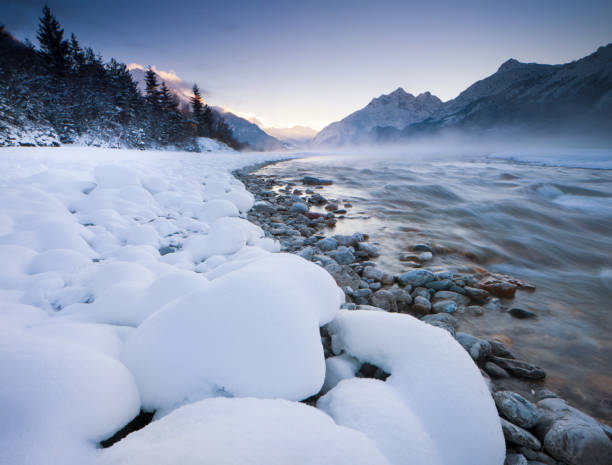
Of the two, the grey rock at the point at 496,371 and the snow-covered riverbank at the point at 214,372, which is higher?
the snow-covered riverbank at the point at 214,372

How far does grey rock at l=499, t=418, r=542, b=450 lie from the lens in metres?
1.22

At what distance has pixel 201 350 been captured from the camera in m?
1.08

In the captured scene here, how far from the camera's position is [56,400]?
30.7 inches

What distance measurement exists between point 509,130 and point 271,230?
341ft

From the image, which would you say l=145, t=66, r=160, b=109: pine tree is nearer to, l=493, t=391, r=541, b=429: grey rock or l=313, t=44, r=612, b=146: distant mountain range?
l=493, t=391, r=541, b=429: grey rock

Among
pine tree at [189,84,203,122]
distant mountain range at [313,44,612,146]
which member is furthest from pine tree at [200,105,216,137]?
distant mountain range at [313,44,612,146]

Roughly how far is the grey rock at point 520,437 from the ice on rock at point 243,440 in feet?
3.19

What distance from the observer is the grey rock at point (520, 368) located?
189 cm

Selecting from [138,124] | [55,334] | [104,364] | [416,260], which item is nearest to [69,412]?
[104,364]

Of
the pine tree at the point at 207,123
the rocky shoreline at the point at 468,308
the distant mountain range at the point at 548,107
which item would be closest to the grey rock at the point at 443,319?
the rocky shoreline at the point at 468,308

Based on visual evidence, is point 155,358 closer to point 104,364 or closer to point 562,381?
point 104,364

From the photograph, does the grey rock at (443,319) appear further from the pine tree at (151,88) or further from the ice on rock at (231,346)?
the pine tree at (151,88)

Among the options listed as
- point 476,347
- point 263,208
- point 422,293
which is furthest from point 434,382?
point 263,208

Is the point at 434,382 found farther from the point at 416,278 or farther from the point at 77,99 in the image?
the point at 77,99
